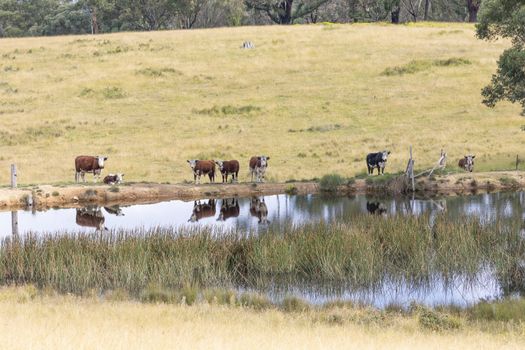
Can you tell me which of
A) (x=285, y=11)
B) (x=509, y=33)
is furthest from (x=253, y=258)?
(x=285, y=11)

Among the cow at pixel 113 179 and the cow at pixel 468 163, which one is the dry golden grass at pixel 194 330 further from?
the cow at pixel 468 163

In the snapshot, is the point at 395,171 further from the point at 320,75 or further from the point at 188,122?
the point at 320,75

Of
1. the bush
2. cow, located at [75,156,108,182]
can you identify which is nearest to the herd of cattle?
cow, located at [75,156,108,182]

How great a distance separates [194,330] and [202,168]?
76.8 ft

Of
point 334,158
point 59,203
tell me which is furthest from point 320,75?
point 59,203

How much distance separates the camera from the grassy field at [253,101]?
42188 mm

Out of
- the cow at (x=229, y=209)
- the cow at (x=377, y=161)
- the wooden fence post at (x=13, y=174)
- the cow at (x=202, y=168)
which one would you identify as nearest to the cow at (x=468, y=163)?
the cow at (x=377, y=161)

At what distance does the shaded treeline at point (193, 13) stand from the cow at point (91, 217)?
64.7 m

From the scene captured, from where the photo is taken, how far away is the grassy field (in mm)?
42188

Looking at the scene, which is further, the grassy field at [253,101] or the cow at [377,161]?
the grassy field at [253,101]

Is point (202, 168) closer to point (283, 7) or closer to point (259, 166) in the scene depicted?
point (259, 166)

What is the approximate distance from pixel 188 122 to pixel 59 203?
1881 centimetres

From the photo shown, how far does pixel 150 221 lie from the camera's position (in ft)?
91.4

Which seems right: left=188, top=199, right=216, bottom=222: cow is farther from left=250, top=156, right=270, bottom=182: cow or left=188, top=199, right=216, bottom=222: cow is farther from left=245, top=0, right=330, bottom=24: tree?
left=245, top=0, right=330, bottom=24: tree
